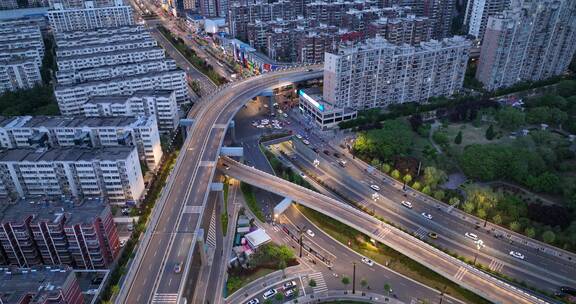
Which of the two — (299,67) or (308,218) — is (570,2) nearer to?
(299,67)

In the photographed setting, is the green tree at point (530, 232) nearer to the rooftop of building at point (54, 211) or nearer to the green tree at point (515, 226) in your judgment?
the green tree at point (515, 226)

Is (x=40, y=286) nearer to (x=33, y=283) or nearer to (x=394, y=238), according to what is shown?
(x=33, y=283)

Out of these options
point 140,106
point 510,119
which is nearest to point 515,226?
point 510,119

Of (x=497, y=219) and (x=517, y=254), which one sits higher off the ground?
(x=497, y=219)

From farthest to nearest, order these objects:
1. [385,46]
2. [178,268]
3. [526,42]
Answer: [526,42], [385,46], [178,268]

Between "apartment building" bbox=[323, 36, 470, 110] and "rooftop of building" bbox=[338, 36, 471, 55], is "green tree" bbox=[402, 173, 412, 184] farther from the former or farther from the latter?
"rooftop of building" bbox=[338, 36, 471, 55]

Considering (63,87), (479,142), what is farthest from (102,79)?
(479,142)

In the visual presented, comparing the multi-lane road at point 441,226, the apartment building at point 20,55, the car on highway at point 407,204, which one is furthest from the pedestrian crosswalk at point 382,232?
the apartment building at point 20,55

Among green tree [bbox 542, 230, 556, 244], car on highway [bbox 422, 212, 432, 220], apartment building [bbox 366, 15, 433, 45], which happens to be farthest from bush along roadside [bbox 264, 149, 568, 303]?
apartment building [bbox 366, 15, 433, 45]
